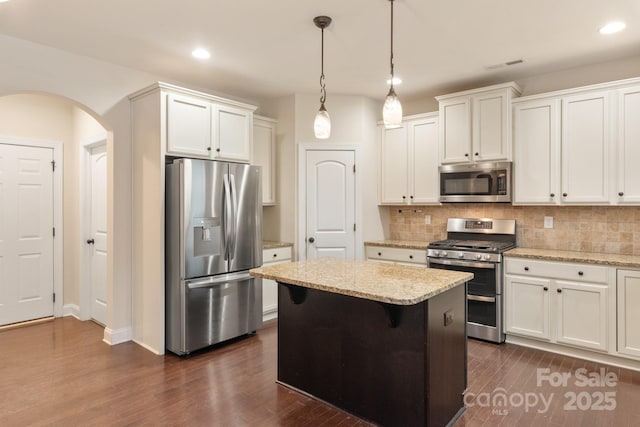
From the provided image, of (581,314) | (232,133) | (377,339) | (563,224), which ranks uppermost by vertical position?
(232,133)

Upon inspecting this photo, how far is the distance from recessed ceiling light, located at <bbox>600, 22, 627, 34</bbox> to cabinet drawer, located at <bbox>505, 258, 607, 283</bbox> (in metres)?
1.87

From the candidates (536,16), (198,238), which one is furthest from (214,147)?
(536,16)

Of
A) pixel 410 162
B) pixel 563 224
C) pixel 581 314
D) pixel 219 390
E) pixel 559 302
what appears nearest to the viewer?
pixel 219 390

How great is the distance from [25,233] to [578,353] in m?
5.78

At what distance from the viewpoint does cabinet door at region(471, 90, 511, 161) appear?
384 centimetres

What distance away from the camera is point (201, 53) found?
346 cm

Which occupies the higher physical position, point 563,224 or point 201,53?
point 201,53

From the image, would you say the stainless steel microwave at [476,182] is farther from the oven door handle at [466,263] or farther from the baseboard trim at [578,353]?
the baseboard trim at [578,353]

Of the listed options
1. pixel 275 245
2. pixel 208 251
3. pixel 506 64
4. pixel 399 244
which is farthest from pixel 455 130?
A: pixel 208 251

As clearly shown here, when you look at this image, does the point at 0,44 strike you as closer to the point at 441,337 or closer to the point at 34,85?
the point at 34,85

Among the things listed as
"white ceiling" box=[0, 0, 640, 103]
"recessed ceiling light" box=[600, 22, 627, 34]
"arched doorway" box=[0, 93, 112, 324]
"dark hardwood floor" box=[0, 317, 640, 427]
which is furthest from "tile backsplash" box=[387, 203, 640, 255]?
"arched doorway" box=[0, 93, 112, 324]

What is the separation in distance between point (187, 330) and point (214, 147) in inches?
68.6

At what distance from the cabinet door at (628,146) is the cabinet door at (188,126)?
3.72 meters

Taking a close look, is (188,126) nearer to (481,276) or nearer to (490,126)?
(490,126)
